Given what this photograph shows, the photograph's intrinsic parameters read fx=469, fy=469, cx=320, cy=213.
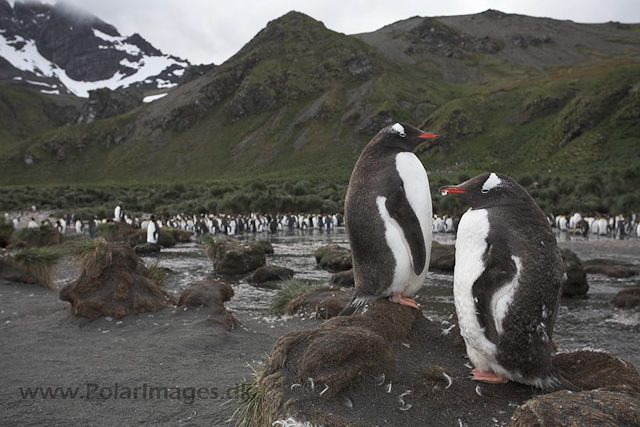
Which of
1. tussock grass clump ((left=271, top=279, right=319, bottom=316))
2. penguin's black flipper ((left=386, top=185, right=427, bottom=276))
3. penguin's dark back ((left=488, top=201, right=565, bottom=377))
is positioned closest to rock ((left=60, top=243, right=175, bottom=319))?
tussock grass clump ((left=271, top=279, right=319, bottom=316))

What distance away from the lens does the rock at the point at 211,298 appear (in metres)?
8.00

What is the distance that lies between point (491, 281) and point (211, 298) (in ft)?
20.9

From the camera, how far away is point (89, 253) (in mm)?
9109

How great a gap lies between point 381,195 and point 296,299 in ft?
17.2

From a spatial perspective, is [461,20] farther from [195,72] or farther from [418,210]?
[418,210]

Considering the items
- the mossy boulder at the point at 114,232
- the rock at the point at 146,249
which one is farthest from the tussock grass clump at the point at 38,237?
the mossy boulder at the point at 114,232

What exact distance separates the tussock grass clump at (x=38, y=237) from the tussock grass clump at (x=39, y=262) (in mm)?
5753

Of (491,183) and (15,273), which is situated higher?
(491,183)

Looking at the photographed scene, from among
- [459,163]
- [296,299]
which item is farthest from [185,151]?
A: [296,299]

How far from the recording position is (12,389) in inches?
197

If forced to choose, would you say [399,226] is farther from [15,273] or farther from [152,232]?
[152,232]

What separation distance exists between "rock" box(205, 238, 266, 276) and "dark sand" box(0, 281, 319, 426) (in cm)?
601

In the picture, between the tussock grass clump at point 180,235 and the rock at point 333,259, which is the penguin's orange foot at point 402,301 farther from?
the tussock grass clump at point 180,235

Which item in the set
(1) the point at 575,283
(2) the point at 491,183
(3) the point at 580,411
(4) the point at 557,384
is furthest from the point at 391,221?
(1) the point at 575,283
